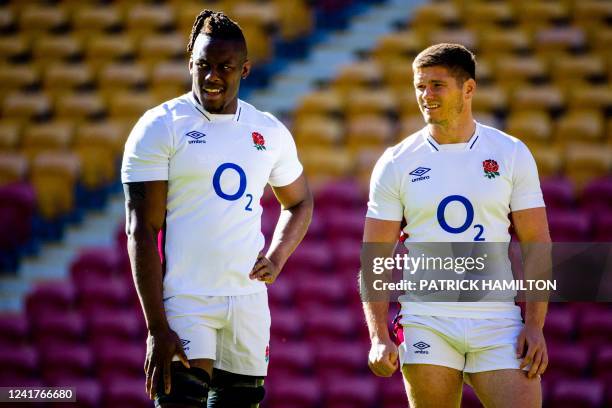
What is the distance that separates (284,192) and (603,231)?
13.3ft

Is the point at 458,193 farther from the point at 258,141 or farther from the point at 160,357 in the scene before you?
the point at 160,357

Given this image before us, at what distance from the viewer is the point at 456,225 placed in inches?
136

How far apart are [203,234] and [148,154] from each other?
12.9 inches

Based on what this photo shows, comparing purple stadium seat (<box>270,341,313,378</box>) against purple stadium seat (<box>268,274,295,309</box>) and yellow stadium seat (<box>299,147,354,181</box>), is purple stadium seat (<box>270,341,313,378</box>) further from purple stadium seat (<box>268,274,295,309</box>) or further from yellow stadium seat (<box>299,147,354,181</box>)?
yellow stadium seat (<box>299,147,354,181</box>)

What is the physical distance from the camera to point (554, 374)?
22.0 feet

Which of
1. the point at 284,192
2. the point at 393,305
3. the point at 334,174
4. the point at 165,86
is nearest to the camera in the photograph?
the point at 284,192

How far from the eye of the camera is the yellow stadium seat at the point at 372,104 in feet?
27.7

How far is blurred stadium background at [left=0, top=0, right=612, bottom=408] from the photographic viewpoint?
275 inches

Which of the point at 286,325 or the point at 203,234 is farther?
the point at 286,325

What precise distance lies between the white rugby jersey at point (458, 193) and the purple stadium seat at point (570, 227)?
12.2 feet

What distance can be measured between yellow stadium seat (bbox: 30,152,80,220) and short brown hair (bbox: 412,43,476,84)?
5.36 m

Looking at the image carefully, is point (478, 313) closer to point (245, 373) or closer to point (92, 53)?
point (245, 373)

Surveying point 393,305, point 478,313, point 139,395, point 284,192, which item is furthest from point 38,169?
point 478,313

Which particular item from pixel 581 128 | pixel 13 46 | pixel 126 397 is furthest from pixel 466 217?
pixel 13 46
